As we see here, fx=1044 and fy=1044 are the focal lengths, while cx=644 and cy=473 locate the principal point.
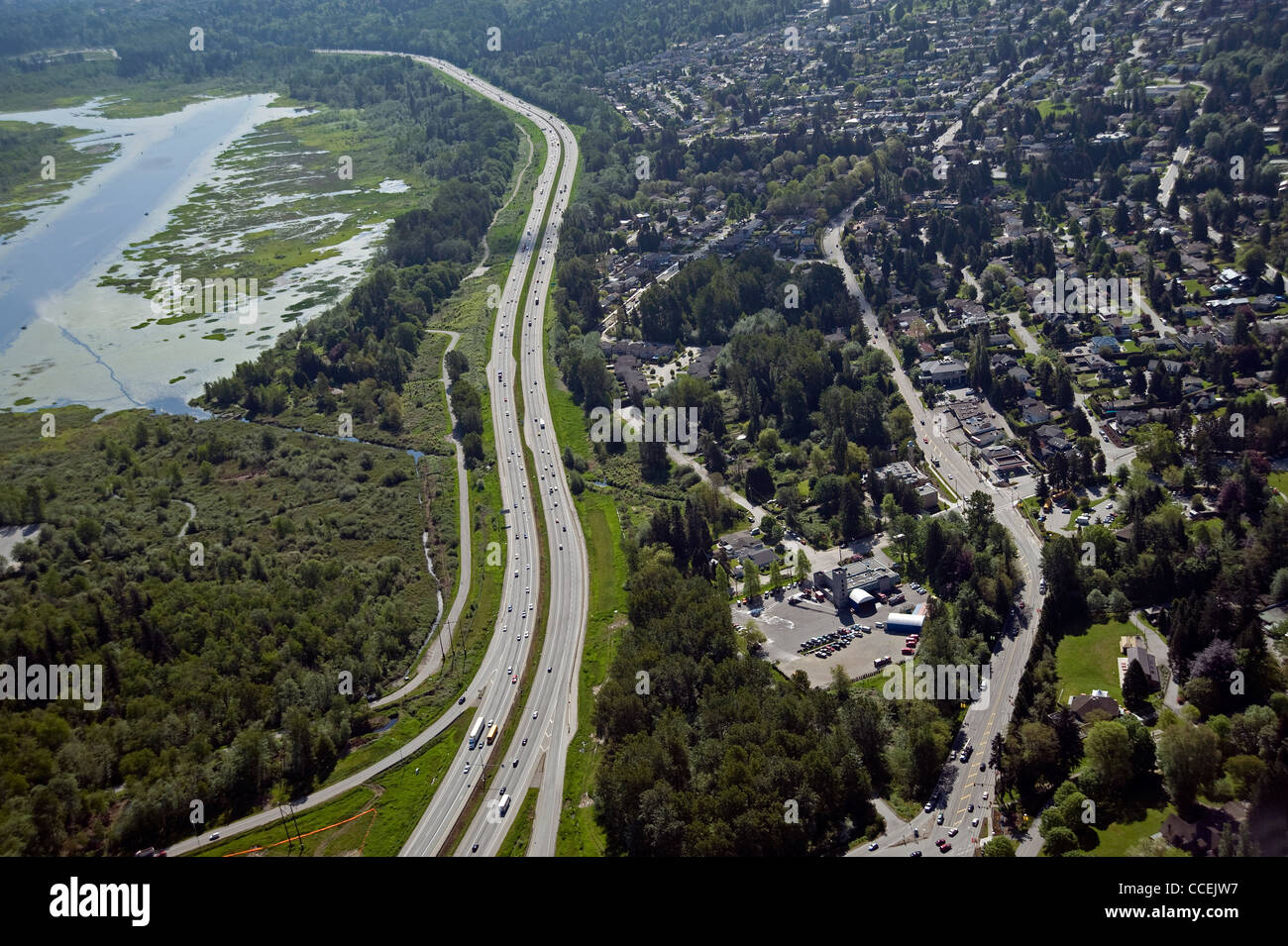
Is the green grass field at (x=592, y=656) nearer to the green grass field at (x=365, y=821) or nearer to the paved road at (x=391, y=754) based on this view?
the green grass field at (x=365, y=821)

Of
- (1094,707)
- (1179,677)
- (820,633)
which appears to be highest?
(1179,677)

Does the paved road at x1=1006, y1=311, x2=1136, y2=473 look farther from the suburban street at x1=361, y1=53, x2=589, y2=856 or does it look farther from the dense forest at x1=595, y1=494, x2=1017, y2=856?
the suburban street at x1=361, y1=53, x2=589, y2=856

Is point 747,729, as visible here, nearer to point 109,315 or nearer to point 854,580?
point 854,580

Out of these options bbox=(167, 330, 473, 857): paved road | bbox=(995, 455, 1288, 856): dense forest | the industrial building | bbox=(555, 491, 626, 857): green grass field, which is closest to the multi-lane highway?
bbox=(555, 491, 626, 857): green grass field

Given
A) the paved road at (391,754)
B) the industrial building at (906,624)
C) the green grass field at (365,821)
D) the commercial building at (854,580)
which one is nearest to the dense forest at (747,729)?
the industrial building at (906,624)

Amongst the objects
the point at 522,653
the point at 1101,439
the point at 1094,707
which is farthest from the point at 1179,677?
the point at 522,653
